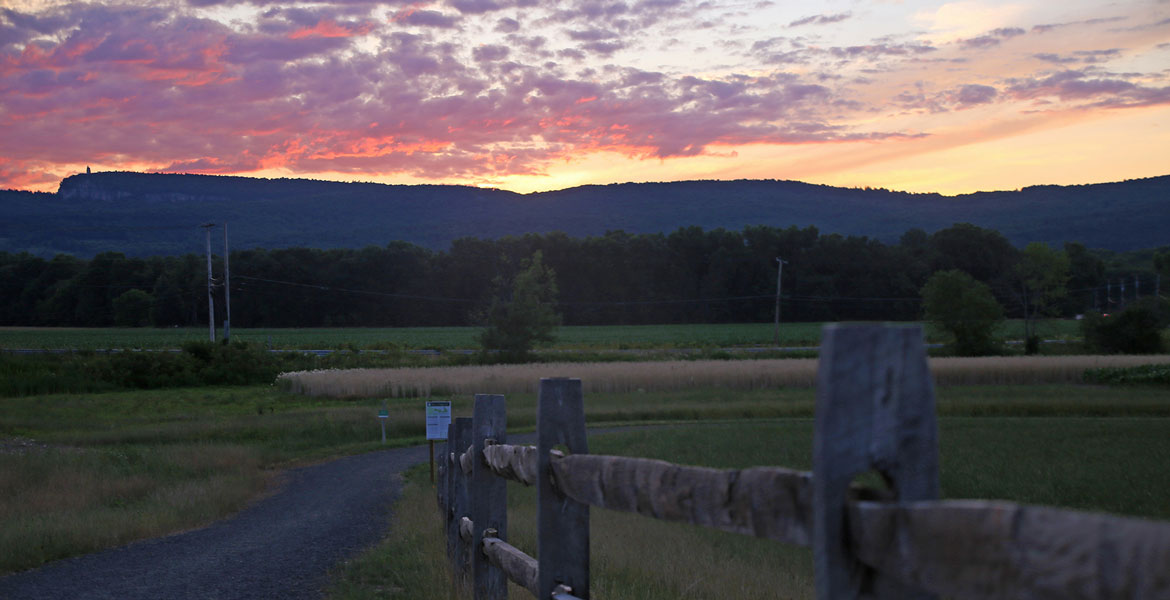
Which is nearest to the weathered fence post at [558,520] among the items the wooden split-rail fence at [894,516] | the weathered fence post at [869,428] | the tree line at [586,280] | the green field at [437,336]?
the wooden split-rail fence at [894,516]

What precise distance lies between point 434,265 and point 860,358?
121 m

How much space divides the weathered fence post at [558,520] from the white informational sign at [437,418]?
1105 cm

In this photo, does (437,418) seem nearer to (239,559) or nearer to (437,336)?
(239,559)

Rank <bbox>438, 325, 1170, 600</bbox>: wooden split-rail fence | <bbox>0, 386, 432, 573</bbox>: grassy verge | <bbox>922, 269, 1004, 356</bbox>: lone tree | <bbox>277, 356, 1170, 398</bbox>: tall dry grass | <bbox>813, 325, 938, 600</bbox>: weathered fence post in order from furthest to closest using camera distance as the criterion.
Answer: <bbox>922, 269, 1004, 356</bbox>: lone tree < <bbox>277, 356, 1170, 398</bbox>: tall dry grass < <bbox>0, 386, 432, 573</bbox>: grassy verge < <bbox>813, 325, 938, 600</bbox>: weathered fence post < <bbox>438, 325, 1170, 600</bbox>: wooden split-rail fence

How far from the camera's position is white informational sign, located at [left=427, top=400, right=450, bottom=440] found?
15.2m

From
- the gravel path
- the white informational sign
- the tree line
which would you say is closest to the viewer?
the gravel path

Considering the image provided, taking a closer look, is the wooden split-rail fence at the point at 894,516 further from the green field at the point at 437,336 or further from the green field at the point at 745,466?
the green field at the point at 437,336

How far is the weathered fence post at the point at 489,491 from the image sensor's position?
5.96 metres

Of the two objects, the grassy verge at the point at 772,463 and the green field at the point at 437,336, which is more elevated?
the grassy verge at the point at 772,463

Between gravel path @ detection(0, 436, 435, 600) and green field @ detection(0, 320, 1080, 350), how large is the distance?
5689 centimetres

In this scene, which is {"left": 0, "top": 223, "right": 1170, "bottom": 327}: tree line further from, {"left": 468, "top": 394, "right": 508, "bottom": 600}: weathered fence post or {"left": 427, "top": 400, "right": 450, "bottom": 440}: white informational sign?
{"left": 468, "top": 394, "right": 508, "bottom": 600}: weathered fence post

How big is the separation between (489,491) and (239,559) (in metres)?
5.01

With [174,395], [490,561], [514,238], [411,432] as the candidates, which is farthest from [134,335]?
[490,561]

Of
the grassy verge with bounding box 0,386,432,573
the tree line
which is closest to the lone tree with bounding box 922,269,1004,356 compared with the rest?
the tree line
